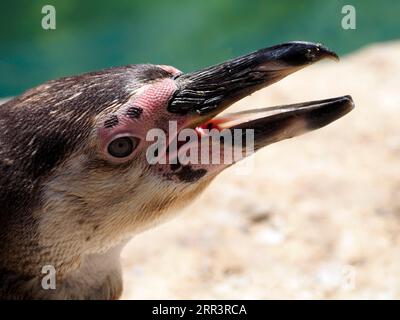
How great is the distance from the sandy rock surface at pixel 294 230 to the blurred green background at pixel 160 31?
13.8ft

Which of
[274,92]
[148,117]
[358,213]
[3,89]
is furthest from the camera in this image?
[3,89]

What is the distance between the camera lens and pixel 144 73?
259 centimetres

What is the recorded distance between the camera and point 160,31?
9266 millimetres

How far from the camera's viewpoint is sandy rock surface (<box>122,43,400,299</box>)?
3725mm

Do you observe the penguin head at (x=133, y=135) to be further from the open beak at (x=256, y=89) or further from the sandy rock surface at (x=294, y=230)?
the sandy rock surface at (x=294, y=230)

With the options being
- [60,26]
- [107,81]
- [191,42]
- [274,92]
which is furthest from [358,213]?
[60,26]

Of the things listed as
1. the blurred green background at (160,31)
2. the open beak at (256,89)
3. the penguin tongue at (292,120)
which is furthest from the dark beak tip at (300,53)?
the blurred green background at (160,31)

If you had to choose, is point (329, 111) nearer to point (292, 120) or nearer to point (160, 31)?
point (292, 120)

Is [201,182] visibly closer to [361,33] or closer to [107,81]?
[107,81]

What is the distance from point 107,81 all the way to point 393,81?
3.52 m

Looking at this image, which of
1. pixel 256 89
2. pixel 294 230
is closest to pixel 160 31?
pixel 294 230

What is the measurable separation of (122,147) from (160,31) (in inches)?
273

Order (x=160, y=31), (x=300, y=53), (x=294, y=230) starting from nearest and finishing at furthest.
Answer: (x=300, y=53), (x=294, y=230), (x=160, y=31)

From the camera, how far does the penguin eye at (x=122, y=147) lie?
248 centimetres
